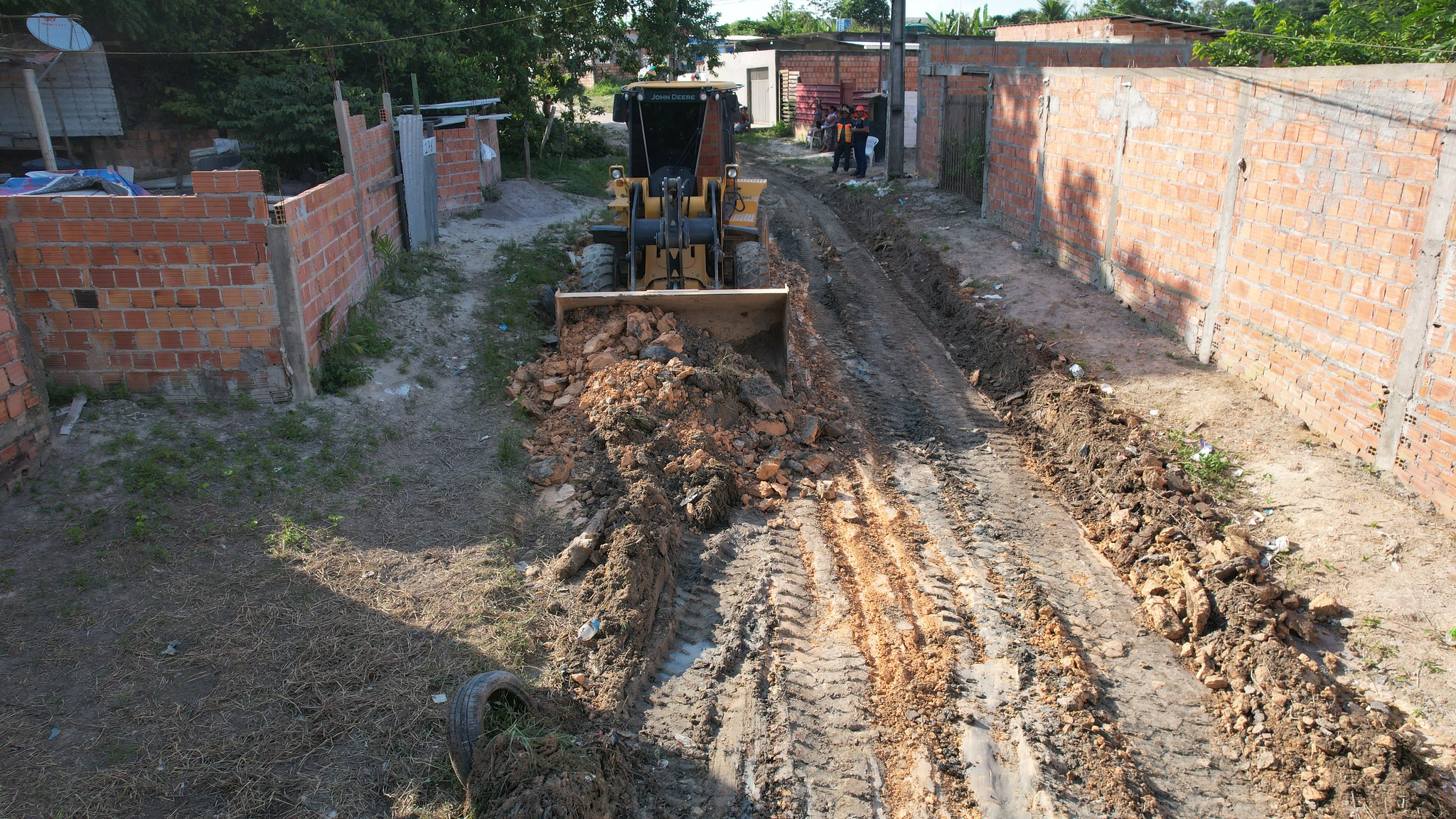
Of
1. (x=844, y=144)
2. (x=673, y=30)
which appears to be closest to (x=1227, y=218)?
(x=844, y=144)

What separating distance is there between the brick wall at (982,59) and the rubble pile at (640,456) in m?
12.3

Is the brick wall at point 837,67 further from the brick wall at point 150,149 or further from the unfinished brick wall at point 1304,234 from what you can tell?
the unfinished brick wall at point 1304,234

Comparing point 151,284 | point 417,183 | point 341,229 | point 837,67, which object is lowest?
point 151,284

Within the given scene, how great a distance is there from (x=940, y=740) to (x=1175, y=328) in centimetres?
643

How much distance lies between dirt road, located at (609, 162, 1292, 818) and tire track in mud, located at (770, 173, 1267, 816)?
0.01m

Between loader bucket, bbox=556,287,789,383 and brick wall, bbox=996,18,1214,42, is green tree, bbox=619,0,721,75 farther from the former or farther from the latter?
loader bucket, bbox=556,287,789,383

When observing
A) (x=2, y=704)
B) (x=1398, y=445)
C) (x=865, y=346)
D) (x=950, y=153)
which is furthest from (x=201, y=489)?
(x=950, y=153)

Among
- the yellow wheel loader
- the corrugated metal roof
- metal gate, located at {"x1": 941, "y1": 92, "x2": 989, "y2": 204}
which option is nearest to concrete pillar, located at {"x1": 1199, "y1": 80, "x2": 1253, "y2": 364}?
the yellow wheel loader

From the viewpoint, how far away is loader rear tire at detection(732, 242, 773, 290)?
951 centimetres

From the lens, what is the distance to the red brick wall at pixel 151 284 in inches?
260

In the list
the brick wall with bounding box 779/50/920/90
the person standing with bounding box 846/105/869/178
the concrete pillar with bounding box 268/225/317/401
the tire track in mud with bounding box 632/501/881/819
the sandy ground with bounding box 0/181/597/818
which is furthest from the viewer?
the brick wall with bounding box 779/50/920/90

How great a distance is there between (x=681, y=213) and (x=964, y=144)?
9361 millimetres

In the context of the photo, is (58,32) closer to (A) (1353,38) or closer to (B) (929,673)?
(B) (929,673)

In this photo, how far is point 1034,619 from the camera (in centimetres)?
518
